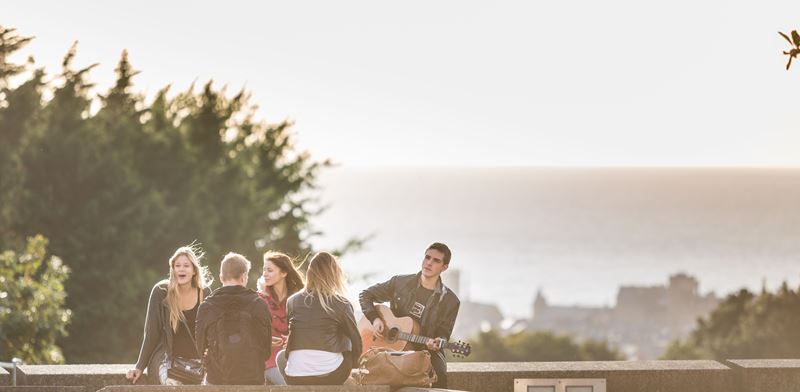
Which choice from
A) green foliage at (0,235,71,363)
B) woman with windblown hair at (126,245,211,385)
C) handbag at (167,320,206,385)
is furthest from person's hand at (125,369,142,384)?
green foliage at (0,235,71,363)

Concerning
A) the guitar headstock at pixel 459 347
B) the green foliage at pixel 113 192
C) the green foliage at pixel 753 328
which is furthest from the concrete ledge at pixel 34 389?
the green foliage at pixel 753 328

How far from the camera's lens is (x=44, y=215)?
142ft

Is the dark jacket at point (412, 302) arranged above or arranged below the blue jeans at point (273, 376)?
above

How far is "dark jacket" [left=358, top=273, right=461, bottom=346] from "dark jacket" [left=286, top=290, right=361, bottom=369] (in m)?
0.71

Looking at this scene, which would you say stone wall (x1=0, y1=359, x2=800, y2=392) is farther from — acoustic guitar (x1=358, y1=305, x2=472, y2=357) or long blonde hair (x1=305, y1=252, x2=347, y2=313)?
long blonde hair (x1=305, y1=252, x2=347, y2=313)

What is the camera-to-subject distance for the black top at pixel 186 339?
9.54m

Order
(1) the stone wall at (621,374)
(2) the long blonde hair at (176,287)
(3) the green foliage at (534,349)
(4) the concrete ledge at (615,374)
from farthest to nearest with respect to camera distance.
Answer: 1. (3) the green foliage at (534,349)
2. (4) the concrete ledge at (615,374)
3. (1) the stone wall at (621,374)
4. (2) the long blonde hair at (176,287)

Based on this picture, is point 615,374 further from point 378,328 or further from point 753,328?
point 753,328

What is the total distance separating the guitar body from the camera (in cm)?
1024

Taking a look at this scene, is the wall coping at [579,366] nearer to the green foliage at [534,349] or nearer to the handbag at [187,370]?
the handbag at [187,370]

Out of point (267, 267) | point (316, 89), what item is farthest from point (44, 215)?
point (316, 89)

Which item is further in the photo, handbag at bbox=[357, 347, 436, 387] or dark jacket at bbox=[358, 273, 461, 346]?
dark jacket at bbox=[358, 273, 461, 346]

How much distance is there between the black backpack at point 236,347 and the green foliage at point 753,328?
54.5m

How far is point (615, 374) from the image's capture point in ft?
35.9
